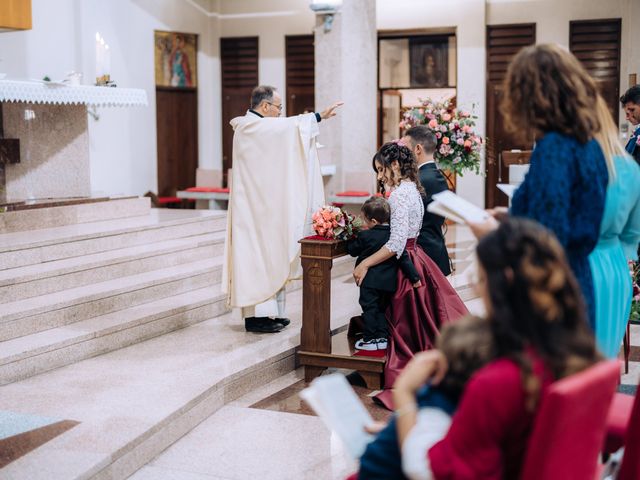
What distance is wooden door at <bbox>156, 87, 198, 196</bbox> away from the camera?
12266 mm

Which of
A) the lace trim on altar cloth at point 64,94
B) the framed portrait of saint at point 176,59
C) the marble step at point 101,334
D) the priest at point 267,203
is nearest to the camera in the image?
the marble step at point 101,334

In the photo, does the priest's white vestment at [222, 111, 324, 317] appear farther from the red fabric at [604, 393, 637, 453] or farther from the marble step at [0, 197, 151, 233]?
the red fabric at [604, 393, 637, 453]

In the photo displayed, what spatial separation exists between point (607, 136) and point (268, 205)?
335 cm

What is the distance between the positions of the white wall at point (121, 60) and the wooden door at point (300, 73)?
1.12m

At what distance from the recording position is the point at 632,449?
264 cm

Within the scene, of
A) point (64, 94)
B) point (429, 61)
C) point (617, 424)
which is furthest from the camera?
point (429, 61)

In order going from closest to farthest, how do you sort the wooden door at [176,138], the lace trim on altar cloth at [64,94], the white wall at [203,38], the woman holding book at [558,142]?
the woman holding book at [558,142], the lace trim on altar cloth at [64,94], the white wall at [203,38], the wooden door at [176,138]

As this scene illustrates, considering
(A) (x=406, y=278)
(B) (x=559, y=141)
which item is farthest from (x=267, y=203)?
(B) (x=559, y=141)

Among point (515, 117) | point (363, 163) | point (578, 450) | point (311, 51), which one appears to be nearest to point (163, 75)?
point (311, 51)

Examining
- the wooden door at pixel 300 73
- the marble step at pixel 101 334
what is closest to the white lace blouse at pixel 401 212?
the marble step at pixel 101 334

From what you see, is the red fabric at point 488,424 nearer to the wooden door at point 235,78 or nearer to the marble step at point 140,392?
the marble step at point 140,392

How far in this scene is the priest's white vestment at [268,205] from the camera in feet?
19.1

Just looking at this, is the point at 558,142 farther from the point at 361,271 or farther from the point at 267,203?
the point at 267,203

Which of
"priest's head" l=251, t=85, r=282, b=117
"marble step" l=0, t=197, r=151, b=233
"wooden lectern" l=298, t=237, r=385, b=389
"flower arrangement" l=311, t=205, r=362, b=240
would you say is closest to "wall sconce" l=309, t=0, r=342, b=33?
"marble step" l=0, t=197, r=151, b=233
